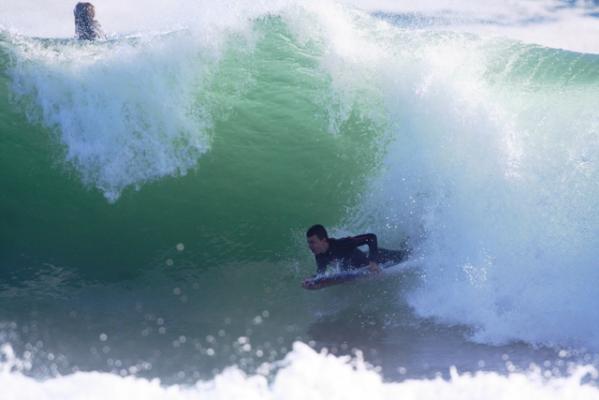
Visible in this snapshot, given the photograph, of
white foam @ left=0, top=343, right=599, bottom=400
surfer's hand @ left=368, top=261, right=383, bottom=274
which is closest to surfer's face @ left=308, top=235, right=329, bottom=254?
surfer's hand @ left=368, top=261, right=383, bottom=274

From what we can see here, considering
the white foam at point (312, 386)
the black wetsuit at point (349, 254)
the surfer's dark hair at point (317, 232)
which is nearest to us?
the white foam at point (312, 386)

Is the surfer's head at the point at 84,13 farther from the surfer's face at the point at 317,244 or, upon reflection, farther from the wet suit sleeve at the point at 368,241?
the wet suit sleeve at the point at 368,241

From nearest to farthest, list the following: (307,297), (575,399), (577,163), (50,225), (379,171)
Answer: (575,399)
(307,297)
(577,163)
(50,225)
(379,171)

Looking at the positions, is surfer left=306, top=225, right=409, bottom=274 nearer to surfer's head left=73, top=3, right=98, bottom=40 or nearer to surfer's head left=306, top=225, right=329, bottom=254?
surfer's head left=306, top=225, right=329, bottom=254

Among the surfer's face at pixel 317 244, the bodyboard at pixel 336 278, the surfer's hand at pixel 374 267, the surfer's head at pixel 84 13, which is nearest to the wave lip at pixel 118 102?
the surfer's head at pixel 84 13

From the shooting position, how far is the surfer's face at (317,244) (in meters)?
6.14

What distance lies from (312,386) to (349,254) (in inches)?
74.9

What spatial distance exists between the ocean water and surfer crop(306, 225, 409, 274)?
464 mm

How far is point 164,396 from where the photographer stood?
4742 mm

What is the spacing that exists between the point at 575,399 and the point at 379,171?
4.32m

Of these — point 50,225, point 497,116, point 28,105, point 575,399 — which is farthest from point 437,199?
point 28,105

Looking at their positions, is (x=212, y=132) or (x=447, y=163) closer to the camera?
(x=447, y=163)

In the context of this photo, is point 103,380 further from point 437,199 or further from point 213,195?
point 437,199

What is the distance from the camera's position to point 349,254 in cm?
637
